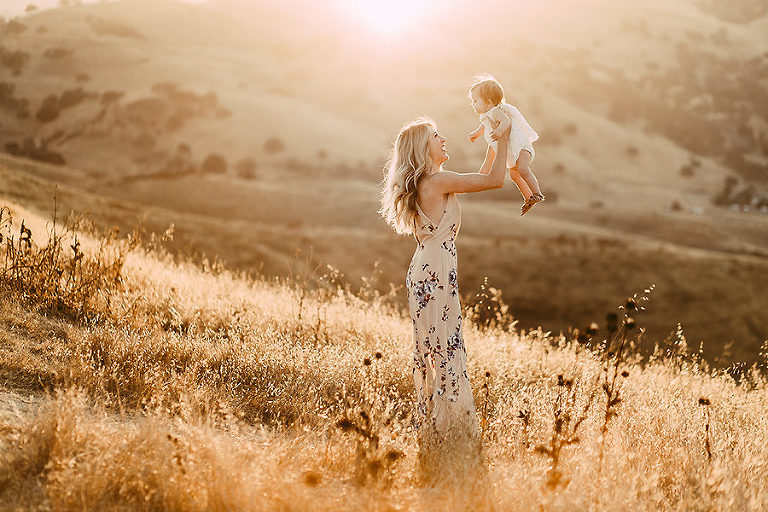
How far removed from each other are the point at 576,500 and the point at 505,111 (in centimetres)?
265

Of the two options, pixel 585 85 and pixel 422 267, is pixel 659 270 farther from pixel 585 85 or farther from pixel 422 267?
pixel 585 85

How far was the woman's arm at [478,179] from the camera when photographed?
172 inches

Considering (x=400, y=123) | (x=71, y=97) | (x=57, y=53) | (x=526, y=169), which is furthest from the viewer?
(x=400, y=123)

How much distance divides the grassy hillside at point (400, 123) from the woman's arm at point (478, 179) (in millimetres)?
3207

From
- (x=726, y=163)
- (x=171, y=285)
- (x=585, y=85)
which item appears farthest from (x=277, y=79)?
(x=171, y=285)

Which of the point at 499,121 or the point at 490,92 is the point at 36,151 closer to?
the point at 490,92

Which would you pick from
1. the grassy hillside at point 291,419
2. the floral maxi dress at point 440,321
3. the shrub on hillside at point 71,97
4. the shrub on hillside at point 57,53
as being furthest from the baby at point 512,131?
the shrub on hillside at point 57,53

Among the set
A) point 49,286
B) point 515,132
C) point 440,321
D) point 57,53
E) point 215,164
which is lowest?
point 49,286

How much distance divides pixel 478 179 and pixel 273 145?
2779 inches

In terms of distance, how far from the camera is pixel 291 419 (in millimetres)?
5102

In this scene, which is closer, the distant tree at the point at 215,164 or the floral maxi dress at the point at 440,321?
the floral maxi dress at the point at 440,321

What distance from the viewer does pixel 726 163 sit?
10538 cm

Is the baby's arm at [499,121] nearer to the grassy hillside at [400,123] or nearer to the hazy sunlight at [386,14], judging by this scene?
the grassy hillside at [400,123]

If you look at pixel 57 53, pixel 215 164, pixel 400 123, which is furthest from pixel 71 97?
pixel 400 123
